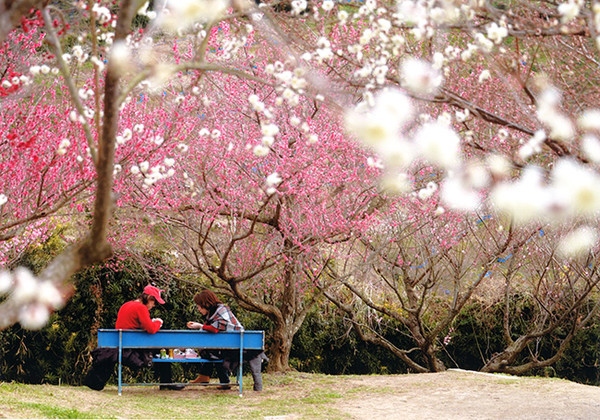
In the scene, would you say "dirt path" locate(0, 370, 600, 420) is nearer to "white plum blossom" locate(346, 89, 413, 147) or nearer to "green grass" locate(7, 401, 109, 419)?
"green grass" locate(7, 401, 109, 419)

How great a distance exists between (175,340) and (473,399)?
3.00m

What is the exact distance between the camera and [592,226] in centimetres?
782

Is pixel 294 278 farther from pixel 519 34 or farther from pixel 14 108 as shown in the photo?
pixel 519 34

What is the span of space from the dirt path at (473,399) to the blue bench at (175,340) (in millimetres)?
1203

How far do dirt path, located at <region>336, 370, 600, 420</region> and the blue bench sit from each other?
1203mm

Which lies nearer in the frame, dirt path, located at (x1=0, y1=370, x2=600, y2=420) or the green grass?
the green grass

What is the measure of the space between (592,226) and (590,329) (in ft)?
10.8

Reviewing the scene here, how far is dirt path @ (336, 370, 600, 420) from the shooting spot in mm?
5934

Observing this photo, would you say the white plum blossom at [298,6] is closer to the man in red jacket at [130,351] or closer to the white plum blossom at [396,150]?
the white plum blossom at [396,150]

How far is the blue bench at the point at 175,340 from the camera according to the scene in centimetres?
683

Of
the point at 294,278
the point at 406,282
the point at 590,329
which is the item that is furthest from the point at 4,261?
the point at 590,329

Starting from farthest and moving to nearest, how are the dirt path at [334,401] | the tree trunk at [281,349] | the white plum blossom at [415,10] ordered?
1. the tree trunk at [281,349]
2. the dirt path at [334,401]
3. the white plum blossom at [415,10]

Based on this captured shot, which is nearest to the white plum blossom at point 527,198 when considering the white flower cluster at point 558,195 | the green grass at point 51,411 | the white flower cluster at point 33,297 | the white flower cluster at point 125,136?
the white flower cluster at point 558,195

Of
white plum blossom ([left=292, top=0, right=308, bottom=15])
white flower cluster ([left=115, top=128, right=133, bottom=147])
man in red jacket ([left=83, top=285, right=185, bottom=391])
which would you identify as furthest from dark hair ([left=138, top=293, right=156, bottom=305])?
white plum blossom ([left=292, top=0, right=308, bottom=15])
